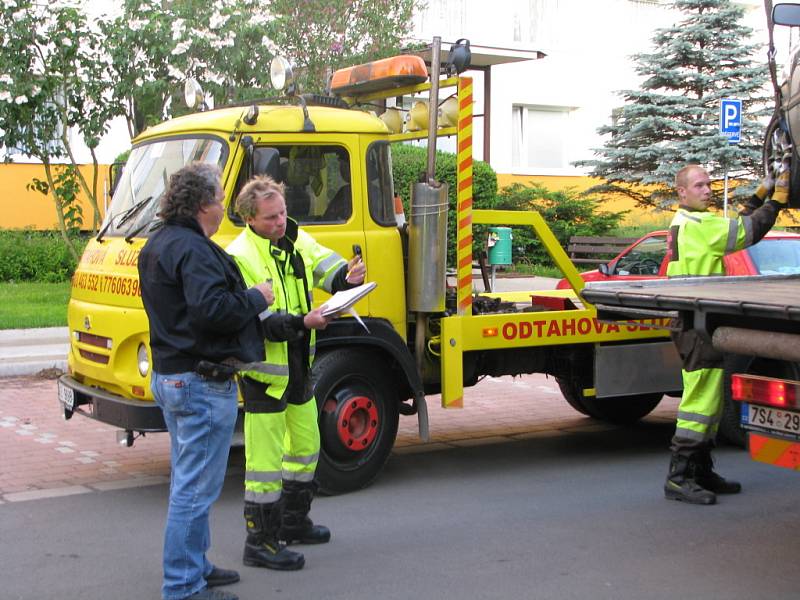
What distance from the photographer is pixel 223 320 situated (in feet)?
15.0

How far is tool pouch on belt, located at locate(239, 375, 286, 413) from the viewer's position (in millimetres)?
5227

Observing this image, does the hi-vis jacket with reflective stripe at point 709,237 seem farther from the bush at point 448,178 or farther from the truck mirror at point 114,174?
the truck mirror at point 114,174

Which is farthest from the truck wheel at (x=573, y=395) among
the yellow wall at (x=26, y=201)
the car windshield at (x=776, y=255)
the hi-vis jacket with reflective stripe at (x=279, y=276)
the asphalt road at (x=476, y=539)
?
the yellow wall at (x=26, y=201)

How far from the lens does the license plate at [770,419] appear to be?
15.8ft

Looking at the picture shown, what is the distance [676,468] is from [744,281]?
3.95 ft

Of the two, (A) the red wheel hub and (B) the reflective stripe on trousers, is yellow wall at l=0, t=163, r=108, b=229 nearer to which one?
(A) the red wheel hub

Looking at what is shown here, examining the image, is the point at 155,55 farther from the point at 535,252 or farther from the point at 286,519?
the point at 535,252

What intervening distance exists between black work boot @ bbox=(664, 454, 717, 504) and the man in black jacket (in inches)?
122

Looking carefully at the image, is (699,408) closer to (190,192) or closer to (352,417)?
(352,417)

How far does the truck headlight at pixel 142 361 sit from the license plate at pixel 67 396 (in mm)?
685

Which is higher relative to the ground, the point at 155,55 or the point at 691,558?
the point at 155,55

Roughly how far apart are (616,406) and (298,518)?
4.09 metres

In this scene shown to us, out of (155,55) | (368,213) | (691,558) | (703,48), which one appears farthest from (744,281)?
(703,48)

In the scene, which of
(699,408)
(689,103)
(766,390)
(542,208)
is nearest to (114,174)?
(699,408)
